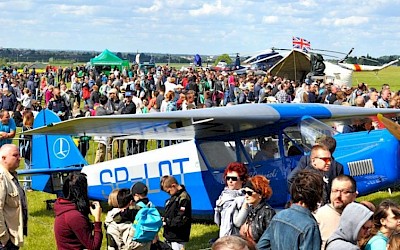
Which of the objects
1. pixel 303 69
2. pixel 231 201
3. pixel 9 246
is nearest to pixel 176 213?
pixel 231 201

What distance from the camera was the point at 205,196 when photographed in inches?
384

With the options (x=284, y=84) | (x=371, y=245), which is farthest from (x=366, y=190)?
(x=284, y=84)

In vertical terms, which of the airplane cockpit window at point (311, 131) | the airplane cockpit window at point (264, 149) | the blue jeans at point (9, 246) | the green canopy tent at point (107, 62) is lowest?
the green canopy tent at point (107, 62)

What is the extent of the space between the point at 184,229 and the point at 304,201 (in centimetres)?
313

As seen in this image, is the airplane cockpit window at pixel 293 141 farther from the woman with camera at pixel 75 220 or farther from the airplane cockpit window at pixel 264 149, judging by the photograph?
the woman with camera at pixel 75 220

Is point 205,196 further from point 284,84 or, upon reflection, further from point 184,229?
point 284,84

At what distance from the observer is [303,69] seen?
33750mm

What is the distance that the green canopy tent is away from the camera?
45.4 m

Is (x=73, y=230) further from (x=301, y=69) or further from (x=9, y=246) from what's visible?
(x=301, y=69)

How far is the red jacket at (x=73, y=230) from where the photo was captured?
5.43m

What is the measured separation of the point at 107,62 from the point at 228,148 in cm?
3666

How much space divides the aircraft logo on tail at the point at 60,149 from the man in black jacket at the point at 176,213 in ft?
15.1

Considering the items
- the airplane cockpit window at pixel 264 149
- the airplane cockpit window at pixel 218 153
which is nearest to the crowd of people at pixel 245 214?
the airplane cockpit window at pixel 264 149

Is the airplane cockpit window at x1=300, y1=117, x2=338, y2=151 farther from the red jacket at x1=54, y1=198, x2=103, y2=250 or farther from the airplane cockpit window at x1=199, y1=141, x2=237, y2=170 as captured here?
the red jacket at x1=54, y1=198, x2=103, y2=250
